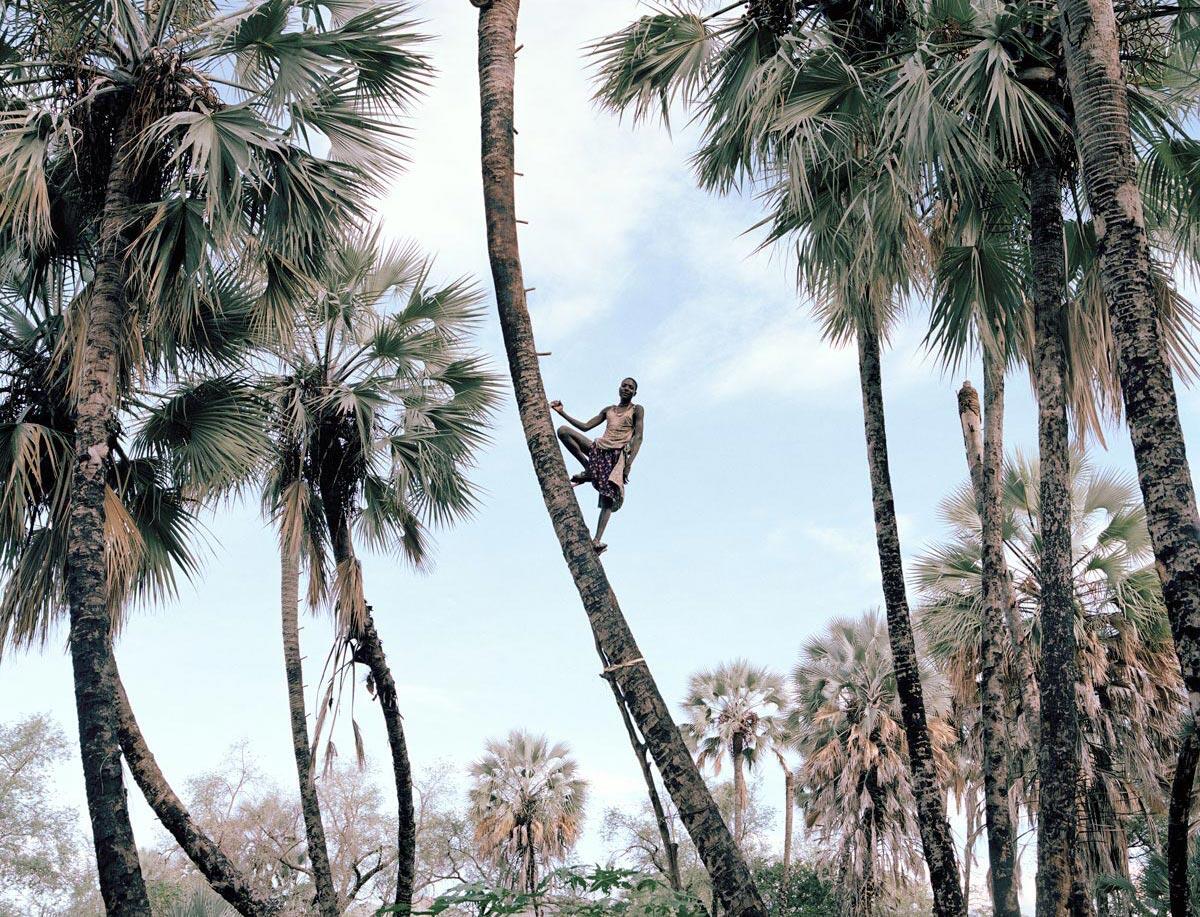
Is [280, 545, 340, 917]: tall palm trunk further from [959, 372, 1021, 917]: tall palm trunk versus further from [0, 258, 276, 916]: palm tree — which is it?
[959, 372, 1021, 917]: tall palm trunk

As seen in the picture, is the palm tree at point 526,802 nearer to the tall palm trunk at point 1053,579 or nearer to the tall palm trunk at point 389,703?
the tall palm trunk at point 389,703

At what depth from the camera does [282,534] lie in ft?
41.3

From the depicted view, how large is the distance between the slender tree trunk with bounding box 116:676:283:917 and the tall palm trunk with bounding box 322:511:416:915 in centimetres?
296

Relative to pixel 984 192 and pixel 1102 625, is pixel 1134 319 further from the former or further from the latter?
pixel 1102 625

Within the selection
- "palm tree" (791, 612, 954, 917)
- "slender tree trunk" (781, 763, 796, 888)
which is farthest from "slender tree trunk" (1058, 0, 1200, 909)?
"slender tree trunk" (781, 763, 796, 888)

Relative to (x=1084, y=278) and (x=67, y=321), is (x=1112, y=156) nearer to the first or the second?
(x=1084, y=278)

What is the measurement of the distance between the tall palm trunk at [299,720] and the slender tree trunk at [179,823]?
2.63 m

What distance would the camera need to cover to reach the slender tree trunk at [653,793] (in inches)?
182

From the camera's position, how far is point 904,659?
886cm

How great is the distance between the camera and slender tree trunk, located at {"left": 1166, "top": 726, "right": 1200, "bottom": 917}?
4.50 m

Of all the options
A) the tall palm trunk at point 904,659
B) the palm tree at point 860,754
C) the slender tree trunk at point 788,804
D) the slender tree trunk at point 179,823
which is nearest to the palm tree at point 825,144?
the tall palm trunk at point 904,659

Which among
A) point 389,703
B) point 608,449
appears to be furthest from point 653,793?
point 389,703

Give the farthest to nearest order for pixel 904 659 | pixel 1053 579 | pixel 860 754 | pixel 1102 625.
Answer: pixel 860 754, pixel 1102 625, pixel 904 659, pixel 1053 579

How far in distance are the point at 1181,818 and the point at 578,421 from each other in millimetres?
3717
